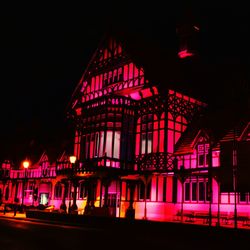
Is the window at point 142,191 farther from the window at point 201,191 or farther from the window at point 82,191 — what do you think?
the window at point 82,191

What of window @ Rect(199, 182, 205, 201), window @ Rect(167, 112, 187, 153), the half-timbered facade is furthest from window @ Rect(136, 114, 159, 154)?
window @ Rect(199, 182, 205, 201)

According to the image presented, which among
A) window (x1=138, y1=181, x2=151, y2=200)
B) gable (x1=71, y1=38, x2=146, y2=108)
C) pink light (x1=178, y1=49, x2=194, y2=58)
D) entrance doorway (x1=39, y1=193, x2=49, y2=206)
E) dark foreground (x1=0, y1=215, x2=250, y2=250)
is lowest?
dark foreground (x1=0, y1=215, x2=250, y2=250)

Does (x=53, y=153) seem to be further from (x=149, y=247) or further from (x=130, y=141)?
(x=149, y=247)

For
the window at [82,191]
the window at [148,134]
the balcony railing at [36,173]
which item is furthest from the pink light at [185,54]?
the balcony railing at [36,173]

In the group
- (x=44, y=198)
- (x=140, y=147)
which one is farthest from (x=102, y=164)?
(x=44, y=198)

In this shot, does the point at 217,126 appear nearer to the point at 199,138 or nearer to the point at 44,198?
the point at 199,138

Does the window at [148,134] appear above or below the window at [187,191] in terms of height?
above

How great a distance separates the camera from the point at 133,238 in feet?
56.7

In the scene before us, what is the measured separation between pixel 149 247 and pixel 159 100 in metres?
19.6

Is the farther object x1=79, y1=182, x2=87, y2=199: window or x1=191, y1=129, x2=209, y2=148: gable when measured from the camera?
x1=79, y1=182, x2=87, y2=199: window

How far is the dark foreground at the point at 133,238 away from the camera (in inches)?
537

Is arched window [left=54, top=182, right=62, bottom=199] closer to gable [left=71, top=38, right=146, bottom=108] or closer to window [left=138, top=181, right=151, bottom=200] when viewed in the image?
gable [left=71, top=38, right=146, bottom=108]

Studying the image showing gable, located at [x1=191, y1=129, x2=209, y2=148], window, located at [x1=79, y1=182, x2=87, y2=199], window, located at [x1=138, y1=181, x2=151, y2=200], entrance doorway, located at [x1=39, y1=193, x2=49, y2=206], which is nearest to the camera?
gable, located at [x1=191, y1=129, x2=209, y2=148]

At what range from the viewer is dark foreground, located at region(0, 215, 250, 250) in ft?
44.8
